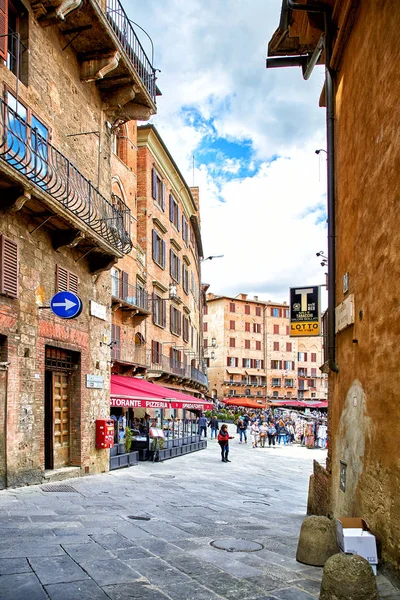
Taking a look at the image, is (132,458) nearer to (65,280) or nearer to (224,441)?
(224,441)

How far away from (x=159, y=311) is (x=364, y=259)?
2570 centimetres

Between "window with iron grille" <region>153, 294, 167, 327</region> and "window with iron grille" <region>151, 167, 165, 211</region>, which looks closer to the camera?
"window with iron grille" <region>153, 294, 167, 327</region>

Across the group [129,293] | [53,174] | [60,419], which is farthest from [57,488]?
[129,293]

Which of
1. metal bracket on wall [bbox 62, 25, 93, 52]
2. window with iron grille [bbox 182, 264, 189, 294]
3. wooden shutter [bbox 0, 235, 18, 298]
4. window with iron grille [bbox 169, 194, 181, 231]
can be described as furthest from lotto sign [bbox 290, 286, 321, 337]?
window with iron grille [bbox 182, 264, 189, 294]

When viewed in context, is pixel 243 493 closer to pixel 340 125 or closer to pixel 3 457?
pixel 3 457

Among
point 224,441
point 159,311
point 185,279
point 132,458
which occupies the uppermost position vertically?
point 185,279

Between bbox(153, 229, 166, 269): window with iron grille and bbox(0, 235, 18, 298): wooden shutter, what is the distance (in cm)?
2071

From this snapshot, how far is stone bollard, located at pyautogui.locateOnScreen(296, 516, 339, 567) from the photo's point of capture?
688 cm

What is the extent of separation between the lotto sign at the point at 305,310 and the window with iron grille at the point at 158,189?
18.8 meters

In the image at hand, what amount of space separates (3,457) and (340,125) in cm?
793

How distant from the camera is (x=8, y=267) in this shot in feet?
36.3

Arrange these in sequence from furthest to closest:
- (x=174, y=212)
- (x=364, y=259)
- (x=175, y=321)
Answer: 1. (x=174, y=212)
2. (x=175, y=321)
3. (x=364, y=259)

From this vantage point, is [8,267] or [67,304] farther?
[67,304]

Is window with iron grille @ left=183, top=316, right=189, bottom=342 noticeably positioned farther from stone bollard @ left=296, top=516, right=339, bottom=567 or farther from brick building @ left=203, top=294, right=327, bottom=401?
brick building @ left=203, top=294, right=327, bottom=401
